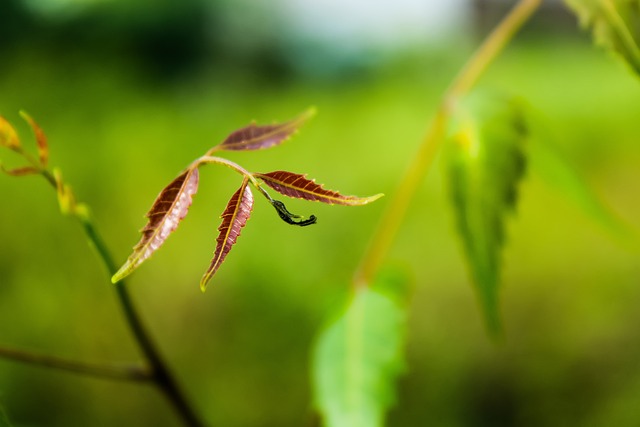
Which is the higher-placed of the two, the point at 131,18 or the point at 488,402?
the point at 131,18

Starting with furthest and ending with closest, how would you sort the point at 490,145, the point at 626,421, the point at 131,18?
the point at 131,18 → the point at 626,421 → the point at 490,145

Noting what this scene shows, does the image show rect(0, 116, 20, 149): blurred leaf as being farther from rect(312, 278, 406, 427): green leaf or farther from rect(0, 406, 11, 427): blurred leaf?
rect(312, 278, 406, 427): green leaf

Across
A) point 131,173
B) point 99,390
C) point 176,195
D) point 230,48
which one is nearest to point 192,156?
point 131,173

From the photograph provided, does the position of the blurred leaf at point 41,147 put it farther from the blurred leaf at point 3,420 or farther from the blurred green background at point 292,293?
the blurred green background at point 292,293

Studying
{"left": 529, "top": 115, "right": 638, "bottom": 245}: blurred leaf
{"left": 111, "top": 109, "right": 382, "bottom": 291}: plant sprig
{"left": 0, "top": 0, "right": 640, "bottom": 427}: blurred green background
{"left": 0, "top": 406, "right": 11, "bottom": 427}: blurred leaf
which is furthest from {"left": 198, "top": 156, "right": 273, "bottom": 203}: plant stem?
{"left": 0, "top": 0, "right": 640, "bottom": 427}: blurred green background

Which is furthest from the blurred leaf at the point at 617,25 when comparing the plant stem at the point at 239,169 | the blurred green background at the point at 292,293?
the blurred green background at the point at 292,293

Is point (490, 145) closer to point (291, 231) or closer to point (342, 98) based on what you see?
point (291, 231)
